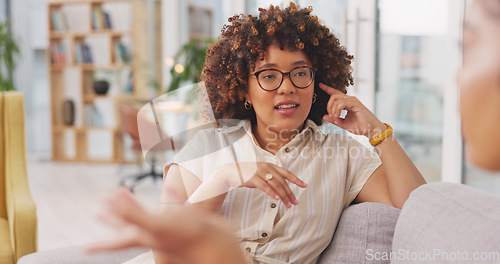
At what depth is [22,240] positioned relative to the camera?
1.66 metres

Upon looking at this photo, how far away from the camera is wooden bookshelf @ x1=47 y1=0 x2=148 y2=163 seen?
6.04 metres

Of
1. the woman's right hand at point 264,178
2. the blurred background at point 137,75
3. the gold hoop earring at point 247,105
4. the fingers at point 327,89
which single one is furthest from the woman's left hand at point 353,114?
the blurred background at point 137,75

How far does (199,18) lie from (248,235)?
5034 mm

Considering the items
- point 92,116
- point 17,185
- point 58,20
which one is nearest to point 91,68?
point 92,116

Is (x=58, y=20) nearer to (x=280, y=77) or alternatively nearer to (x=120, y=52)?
(x=120, y=52)

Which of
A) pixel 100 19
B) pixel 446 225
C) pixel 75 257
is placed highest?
pixel 100 19

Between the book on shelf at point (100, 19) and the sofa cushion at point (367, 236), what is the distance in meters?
5.56

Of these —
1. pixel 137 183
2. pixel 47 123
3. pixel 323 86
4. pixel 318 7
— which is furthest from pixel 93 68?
pixel 323 86

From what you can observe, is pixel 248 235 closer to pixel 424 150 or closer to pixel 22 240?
pixel 22 240

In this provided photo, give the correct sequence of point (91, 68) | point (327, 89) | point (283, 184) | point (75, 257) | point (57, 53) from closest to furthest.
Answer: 1. point (283, 184)
2. point (327, 89)
3. point (75, 257)
4. point (91, 68)
5. point (57, 53)

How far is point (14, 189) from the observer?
1851 millimetres

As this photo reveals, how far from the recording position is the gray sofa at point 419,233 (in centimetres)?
77

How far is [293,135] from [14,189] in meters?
1.26

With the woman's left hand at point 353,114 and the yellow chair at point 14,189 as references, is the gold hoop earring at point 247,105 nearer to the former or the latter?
the woman's left hand at point 353,114
